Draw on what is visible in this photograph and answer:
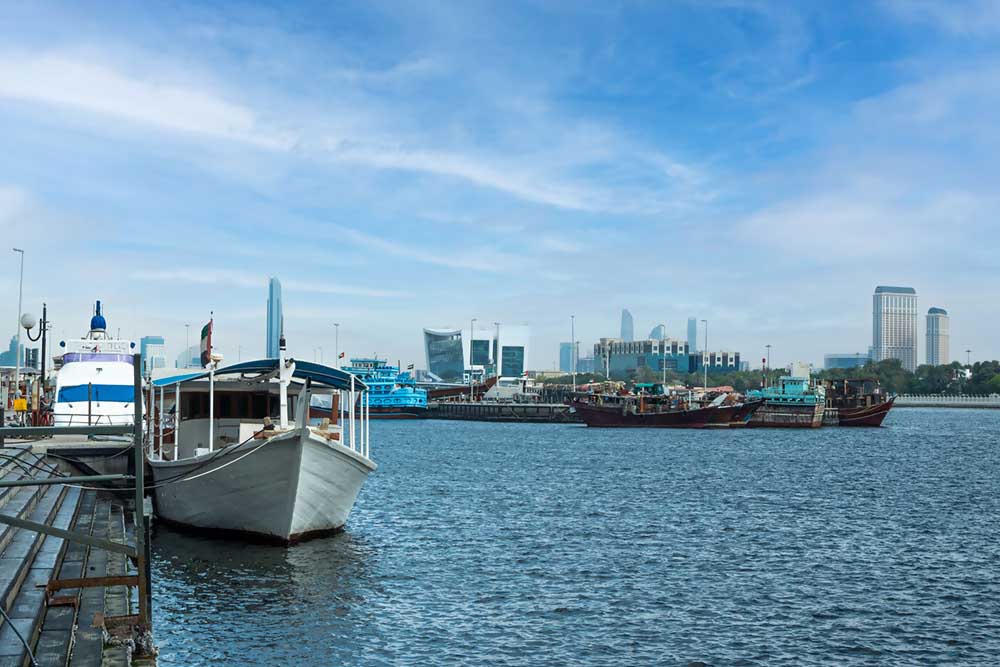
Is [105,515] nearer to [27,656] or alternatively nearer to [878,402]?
[27,656]

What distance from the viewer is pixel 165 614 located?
18734mm

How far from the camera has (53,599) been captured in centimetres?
1245

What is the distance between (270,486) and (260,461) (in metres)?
0.87

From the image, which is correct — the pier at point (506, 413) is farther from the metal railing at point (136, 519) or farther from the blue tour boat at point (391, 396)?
the metal railing at point (136, 519)

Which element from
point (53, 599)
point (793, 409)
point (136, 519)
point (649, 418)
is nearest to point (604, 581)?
point (53, 599)

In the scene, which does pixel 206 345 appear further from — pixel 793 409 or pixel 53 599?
pixel 793 409

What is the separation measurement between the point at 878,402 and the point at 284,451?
121795 millimetres

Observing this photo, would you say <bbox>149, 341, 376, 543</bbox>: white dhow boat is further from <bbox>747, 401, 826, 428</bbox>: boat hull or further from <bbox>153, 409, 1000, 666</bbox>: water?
<bbox>747, 401, 826, 428</bbox>: boat hull

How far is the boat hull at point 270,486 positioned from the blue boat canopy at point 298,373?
245 centimetres

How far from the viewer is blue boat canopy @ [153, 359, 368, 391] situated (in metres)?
26.0

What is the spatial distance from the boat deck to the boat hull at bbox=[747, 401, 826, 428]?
4369 inches

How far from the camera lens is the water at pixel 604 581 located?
17.3 m

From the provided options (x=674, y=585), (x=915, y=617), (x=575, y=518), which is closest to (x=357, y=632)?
(x=674, y=585)

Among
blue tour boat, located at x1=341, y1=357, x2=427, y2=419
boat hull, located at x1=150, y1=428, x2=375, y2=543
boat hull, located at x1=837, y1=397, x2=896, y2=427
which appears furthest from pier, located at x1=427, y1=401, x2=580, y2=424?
boat hull, located at x1=150, y1=428, x2=375, y2=543
